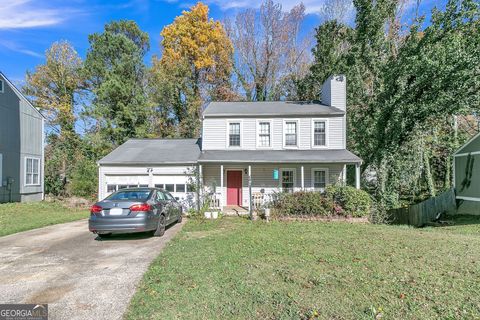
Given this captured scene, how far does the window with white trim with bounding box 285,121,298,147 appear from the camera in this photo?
16.5 m

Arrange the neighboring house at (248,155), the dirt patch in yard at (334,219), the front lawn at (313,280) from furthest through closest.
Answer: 1. the neighboring house at (248,155)
2. the dirt patch in yard at (334,219)
3. the front lawn at (313,280)

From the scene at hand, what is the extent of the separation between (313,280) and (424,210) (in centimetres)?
1334

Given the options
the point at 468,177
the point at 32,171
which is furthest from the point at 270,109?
the point at 32,171

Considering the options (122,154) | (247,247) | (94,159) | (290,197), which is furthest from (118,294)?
(94,159)

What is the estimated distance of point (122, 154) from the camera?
16.6 m

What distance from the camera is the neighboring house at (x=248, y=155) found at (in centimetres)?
1553

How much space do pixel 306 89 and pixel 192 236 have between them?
18.9m

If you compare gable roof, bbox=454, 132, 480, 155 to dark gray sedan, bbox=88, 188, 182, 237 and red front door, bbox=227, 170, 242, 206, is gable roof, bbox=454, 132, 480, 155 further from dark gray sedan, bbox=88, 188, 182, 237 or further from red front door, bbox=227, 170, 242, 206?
dark gray sedan, bbox=88, 188, 182, 237

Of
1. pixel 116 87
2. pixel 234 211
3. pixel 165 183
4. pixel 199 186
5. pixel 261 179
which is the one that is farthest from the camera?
pixel 116 87

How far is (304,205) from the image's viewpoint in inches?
481

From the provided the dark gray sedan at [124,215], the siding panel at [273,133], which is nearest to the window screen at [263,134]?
the siding panel at [273,133]

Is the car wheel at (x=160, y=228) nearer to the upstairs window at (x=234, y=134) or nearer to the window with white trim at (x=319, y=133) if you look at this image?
the upstairs window at (x=234, y=134)

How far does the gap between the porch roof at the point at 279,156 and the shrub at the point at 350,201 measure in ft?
8.05

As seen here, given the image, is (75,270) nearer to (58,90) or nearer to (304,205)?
(304,205)
